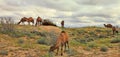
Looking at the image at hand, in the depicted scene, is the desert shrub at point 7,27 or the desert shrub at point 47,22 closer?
the desert shrub at point 7,27

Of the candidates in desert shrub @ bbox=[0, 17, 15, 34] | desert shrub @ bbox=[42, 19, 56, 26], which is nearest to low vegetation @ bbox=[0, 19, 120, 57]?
desert shrub @ bbox=[0, 17, 15, 34]

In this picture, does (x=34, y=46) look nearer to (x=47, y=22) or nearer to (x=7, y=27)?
(x=7, y=27)

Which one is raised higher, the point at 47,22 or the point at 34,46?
the point at 47,22

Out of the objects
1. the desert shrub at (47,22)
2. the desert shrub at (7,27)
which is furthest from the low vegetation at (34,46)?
the desert shrub at (47,22)

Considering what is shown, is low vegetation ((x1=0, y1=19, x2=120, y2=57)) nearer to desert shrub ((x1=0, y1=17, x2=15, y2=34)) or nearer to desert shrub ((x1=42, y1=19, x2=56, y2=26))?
desert shrub ((x1=0, y1=17, x2=15, y2=34))

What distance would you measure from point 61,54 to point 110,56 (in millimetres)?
3406

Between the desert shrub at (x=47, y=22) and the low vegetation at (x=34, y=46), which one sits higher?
the desert shrub at (x=47, y=22)

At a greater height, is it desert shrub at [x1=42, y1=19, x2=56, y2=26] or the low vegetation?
desert shrub at [x1=42, y1=19, x2=56, y2=26]

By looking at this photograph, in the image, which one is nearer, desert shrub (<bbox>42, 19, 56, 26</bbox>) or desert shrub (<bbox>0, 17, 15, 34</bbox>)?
desert shrub (<bbox>0, 17, 15, 34</bbox>)

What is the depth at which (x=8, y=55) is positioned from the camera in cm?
1934

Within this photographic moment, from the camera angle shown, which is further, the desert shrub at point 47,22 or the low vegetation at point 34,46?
the desert shrub at point 47,22

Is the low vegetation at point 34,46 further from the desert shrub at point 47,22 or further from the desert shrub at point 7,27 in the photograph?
the desert shrub at point 47,22

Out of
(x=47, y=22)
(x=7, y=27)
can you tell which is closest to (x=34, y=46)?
(x=7, y=27)

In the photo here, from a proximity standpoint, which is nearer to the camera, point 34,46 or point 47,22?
point 34,46
